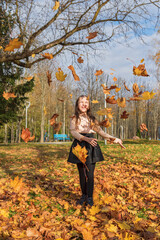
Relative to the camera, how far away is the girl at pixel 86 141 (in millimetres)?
2905

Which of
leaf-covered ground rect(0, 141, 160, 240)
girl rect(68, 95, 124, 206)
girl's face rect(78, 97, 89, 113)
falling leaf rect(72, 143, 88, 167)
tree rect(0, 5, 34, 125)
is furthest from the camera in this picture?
tree rect(0, 5, 34, 125)

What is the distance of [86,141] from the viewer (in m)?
2.83

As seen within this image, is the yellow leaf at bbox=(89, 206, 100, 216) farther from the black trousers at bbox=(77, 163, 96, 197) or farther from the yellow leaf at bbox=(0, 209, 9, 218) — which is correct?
the yellow leaf at bbox=(0, 209, 9, 218)

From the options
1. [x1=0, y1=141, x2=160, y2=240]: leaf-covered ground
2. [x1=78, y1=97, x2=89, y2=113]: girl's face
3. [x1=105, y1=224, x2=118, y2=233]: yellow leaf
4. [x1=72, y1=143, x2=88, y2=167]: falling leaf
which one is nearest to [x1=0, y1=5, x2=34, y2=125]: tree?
[x1=0, y1=141, x2=160, y2=240]: leaf-covered ground

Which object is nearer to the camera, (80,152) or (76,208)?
(80,152)

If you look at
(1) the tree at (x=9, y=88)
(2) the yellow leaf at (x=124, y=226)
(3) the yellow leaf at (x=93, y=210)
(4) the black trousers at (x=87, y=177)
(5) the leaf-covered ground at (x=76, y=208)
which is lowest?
(5) the leaf-covered ground at (x=76, y=208)

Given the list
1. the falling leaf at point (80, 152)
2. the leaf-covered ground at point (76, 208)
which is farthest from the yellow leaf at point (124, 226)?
the falling leaf at point (80, 152)

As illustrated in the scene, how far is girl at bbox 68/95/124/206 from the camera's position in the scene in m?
2.91

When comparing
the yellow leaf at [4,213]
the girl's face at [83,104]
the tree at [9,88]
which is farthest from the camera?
the tree at [9,88]

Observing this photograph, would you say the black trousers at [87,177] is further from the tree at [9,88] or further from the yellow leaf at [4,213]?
the tree at [9,88]

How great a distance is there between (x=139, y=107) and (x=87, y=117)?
85.6 ft

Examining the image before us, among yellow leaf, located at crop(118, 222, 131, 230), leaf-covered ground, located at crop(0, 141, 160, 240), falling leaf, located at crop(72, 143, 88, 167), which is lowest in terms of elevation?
leaf-covered ground, located at crop(0, 141, 160, 240)

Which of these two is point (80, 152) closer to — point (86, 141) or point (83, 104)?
point (86, 141)

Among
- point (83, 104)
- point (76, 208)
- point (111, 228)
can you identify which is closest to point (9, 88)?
point (83, 104)
